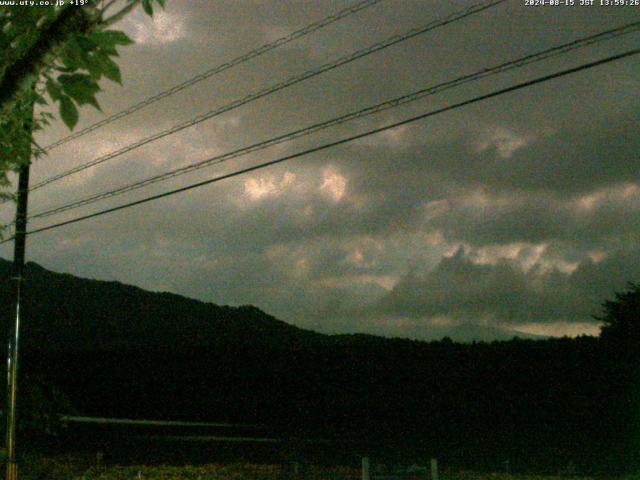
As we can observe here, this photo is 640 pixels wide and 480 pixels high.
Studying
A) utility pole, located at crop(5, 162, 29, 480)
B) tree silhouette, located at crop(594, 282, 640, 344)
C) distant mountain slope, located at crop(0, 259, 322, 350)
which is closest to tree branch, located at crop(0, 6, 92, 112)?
utility pole, located at crop(5, 162, 29, 480)

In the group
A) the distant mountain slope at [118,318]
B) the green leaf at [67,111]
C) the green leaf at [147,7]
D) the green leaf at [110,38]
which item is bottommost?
the green leaf at [67,111]

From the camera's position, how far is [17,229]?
513 inches

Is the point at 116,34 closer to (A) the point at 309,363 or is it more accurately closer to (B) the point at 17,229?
(B) the point at 17,229

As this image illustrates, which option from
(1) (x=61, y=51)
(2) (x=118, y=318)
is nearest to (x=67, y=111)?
(1) (x=61, y=51)

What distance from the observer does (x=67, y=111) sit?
268 cm

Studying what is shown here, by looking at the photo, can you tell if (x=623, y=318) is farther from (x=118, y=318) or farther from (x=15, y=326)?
(x=118, y=318)

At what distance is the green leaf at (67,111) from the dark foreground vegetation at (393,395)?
8765 millimetres

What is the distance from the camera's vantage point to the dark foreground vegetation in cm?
1542

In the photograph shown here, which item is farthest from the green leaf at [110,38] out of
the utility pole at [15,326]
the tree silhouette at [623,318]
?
the tree silhouette at [623,318]

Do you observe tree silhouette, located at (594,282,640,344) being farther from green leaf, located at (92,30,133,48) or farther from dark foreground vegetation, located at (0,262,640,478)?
green leaf, located at (92,30,133,48)

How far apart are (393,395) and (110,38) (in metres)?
15.3

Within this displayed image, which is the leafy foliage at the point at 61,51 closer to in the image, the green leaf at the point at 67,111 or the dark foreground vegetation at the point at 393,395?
the green leaf at the point at 67,111

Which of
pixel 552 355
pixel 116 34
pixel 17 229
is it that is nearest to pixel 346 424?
pixel 552 355

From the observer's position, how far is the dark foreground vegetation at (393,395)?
15.4 meters
